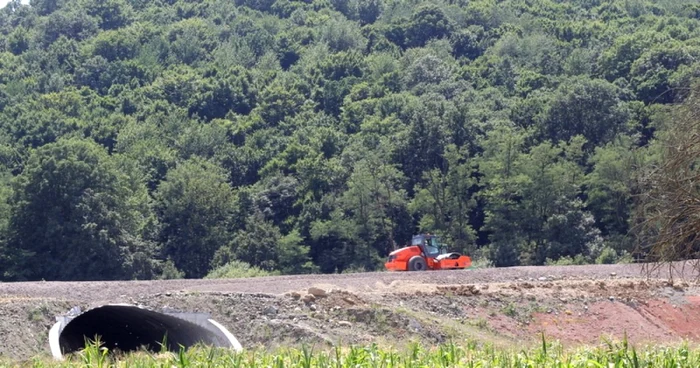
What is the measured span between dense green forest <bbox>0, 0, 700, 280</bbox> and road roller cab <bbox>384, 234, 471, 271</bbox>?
21.8 ft

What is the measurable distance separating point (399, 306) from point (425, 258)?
11.0m

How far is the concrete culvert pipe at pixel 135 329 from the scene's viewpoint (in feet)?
77.0

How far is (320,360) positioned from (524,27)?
10203 cm

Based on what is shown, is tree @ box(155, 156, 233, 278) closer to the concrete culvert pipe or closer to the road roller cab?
the road roller cab

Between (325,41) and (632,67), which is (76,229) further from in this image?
(325,41)

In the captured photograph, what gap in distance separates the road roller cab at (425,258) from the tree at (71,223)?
2100 centimetres

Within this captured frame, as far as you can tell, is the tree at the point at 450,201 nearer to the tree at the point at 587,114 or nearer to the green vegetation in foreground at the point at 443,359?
the tree at the point at 587,114

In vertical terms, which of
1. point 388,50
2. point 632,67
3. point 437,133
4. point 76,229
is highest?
point 388,50

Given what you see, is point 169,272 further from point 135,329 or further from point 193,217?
point 135,329

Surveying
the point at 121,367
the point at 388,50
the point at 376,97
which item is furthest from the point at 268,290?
the point at 388,50

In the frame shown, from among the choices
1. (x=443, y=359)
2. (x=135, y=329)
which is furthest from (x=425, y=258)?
(x=443, y=359)

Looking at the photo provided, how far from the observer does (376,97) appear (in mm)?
89875

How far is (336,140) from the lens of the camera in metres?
75.5

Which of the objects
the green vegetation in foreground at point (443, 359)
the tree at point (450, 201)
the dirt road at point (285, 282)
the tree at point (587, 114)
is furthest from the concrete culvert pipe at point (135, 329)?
the tree at point (587, 114)
